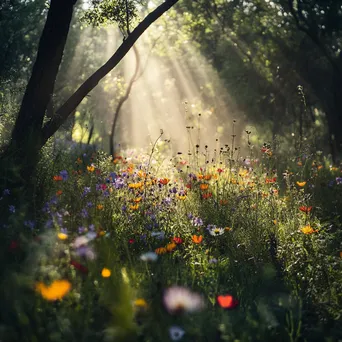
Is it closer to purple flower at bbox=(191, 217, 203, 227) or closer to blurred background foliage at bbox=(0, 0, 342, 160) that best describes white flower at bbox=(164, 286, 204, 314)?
purple flower at bbox=(191, 217, 203, 227)

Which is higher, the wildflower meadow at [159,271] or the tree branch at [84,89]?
the tree branch at [84,89]

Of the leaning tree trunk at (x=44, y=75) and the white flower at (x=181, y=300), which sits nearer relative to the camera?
the white flower at (x=181, y=300)

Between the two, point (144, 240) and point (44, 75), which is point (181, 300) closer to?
point (144, 240)

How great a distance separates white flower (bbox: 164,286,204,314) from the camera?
262cm

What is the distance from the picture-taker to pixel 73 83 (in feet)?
88.6

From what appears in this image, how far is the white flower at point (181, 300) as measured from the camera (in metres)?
2.62

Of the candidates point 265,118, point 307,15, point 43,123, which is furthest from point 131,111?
point 43,123

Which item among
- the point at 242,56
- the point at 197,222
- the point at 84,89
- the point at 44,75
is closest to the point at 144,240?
the point at 197,222

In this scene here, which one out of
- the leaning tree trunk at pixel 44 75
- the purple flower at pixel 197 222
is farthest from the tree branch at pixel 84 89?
the purple flower at pixel 197 222

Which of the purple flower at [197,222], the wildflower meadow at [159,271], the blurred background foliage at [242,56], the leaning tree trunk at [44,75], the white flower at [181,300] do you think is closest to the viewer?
the white flower at [181,300]

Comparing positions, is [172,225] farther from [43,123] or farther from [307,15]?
[307,15]

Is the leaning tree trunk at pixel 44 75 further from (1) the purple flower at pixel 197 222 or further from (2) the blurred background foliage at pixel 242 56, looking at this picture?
(2) the blurred background foliage at pixel 242 56

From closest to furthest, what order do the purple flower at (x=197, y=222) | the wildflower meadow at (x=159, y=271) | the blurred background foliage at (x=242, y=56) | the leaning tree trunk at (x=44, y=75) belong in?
the wildflower meadow at (x=159, y=271), the purple flower at (x=197, y=222), the leaning tree trunk at (x=44, y=75), the blurred background foliage at (x=242, y=56)

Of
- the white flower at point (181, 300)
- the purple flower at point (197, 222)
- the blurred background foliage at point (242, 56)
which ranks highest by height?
the blurred background foliage at point (242, 56)
